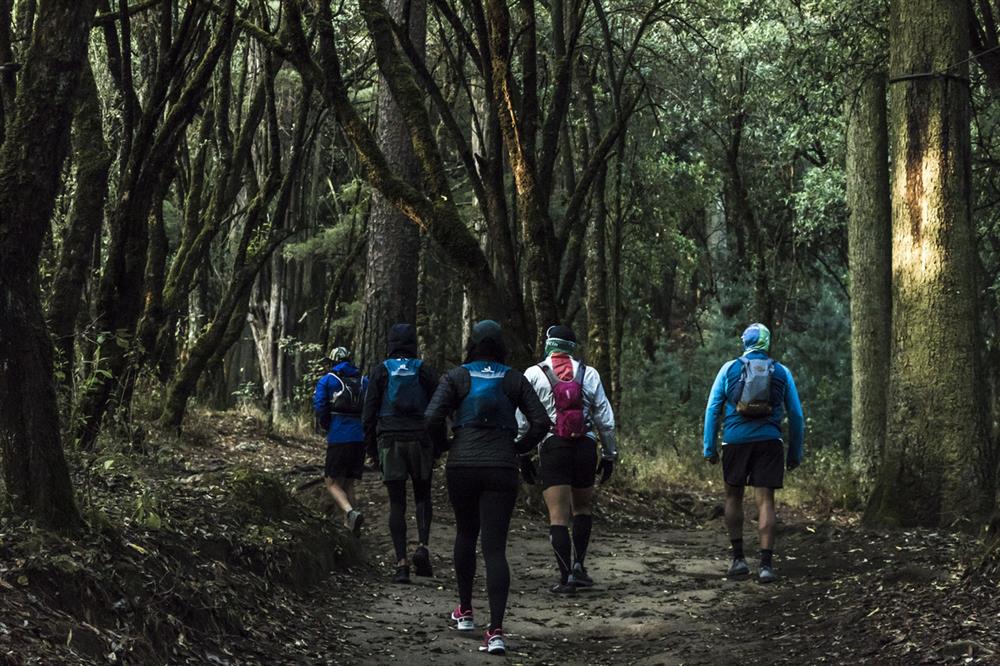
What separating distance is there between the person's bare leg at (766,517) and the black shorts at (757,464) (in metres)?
0.08

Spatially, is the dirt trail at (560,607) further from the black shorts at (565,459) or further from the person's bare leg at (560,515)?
the black shorts at (565,459)

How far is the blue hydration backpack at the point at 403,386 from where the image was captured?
10.2 m

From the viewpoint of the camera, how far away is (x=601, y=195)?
1973 cm

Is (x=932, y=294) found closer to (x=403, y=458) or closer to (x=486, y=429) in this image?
(x=403, y=458)

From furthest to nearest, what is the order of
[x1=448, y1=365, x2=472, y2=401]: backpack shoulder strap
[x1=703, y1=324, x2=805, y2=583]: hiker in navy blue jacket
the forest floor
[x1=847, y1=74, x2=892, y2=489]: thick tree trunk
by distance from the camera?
[x1=847, y1=74, x2=892, y2=489]: thick tree trunk < [x1=703, y1=324, x2=805, y2=583]: hiker in navy blue jacket < [x1=448, y1=365, x2=472, y2=401]: backpack shoulder strap < the forest floor

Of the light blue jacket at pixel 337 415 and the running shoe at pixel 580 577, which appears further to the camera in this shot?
the light blue jacket at pixel 337 415

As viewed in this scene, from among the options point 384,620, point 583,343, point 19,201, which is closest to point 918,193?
point 384,620

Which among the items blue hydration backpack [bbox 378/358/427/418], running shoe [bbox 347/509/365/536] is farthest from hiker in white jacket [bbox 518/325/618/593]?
running shoe [bbox 347/509/365/536]

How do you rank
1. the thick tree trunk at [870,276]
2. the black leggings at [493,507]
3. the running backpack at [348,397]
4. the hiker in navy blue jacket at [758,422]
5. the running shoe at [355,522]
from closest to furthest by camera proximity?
the black leggings at [493,507], the hiker in navy blue jacket at [758,422], the running shoe at [355,522], the running backpack at [348,397], the thick tree trunk at [870,276]

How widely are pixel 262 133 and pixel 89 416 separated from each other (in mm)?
14038

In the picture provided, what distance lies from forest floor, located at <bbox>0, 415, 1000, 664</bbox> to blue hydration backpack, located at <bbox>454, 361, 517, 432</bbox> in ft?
4.75

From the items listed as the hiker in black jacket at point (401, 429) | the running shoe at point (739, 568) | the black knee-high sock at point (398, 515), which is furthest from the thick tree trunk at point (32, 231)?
the running shoe at point (739, 568)

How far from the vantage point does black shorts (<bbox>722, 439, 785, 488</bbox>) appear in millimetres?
10266

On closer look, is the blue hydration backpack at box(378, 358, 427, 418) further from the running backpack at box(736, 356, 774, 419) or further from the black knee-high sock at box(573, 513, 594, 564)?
the running backpack at box(736, 356, 774, 419)
